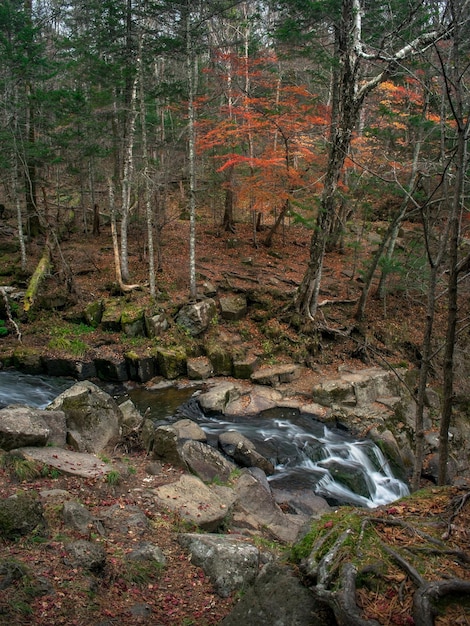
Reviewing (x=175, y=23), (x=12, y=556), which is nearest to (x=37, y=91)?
(x=175, y=23)

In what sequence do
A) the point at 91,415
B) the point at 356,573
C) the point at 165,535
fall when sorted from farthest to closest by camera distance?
the point at 91,415, the point at 165,535, the point at 356,573

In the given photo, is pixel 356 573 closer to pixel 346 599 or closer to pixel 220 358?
pixel 346 599

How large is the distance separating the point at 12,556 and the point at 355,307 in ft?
47.5

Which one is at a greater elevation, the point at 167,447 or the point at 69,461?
the point at 69,461

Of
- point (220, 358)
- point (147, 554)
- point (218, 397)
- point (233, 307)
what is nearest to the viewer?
point (147, 554)

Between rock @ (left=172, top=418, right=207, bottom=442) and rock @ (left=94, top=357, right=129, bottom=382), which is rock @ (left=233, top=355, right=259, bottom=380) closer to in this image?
rock @ (left=94, top=357, right=129, bottom=382)

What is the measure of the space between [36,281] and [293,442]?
10.5 metres

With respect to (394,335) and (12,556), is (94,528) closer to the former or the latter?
(12,556)

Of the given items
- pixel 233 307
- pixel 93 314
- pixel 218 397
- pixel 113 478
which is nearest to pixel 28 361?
pixel 93 314

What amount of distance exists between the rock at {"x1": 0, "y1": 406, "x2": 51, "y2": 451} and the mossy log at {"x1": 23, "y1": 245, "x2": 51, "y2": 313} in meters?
8.26

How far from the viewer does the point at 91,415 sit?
8.09m

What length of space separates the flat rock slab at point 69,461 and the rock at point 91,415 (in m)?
0.93

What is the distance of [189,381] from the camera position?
13.1 m

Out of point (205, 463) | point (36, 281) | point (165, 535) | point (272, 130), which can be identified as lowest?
point (205, 463)
